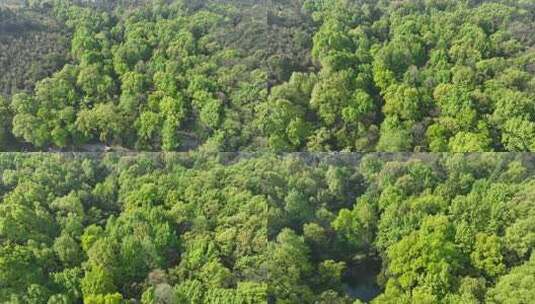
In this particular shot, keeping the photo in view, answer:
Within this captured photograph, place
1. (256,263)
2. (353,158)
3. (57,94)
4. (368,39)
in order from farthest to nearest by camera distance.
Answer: (368,39) < (57,94) < (353,158) < (256,263)

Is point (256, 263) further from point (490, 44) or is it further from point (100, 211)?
point (490, 44)

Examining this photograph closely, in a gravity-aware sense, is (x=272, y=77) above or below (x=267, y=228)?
above

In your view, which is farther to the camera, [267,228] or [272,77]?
[272,77]

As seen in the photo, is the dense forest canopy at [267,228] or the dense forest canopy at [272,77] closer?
the dense forest canopy at [267,228]

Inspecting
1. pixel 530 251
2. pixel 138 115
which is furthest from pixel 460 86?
pixel 138 115

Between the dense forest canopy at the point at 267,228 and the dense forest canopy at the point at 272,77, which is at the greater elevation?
the dense forest canopy at the point at 272,77
